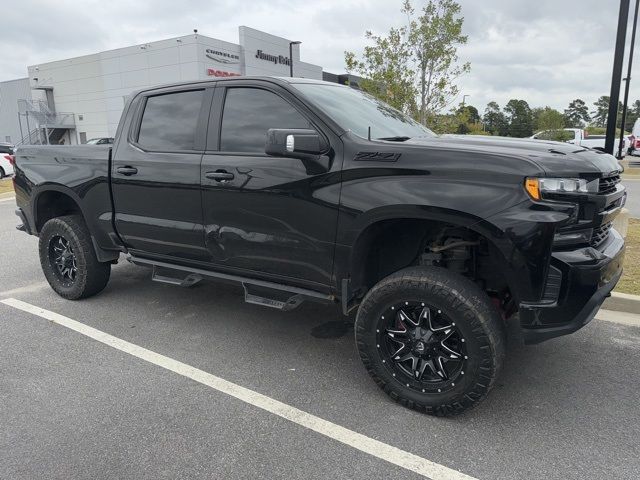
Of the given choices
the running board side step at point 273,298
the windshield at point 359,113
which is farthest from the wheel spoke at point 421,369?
the windshield at point 359,113

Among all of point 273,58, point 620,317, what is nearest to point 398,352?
point 620,317

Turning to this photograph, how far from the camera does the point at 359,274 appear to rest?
3.26 meters

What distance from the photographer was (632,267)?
17.4 ft

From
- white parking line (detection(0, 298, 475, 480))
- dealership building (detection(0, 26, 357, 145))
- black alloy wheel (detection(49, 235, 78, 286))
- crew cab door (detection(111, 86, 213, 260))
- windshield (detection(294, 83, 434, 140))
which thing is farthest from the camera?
dealership building (detection(0, 26, 357, 145))

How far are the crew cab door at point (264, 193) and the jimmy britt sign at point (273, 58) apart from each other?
34806mm

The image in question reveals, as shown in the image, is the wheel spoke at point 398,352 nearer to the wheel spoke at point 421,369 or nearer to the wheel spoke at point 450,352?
the wheel spoke at point 421,369

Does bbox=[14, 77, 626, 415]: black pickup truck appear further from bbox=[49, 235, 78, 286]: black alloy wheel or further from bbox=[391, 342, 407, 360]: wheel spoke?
bbox=[49, 235, 78, 286]: black alloy wheel

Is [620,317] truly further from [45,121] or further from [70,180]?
[45,121]

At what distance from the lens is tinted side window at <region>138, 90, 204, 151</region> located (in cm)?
398

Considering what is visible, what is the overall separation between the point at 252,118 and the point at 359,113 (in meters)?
0.78

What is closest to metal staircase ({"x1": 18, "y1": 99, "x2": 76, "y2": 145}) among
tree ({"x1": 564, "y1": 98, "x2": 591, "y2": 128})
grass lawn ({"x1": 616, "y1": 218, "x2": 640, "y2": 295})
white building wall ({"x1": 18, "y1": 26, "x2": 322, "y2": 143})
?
white building wall ({"x1": 18, "y1": 26, "x2": 322, "y2": 143})

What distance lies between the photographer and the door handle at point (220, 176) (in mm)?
3578

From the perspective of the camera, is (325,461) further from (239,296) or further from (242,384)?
(239,296)

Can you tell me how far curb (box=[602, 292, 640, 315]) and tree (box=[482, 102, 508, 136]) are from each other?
156ft
